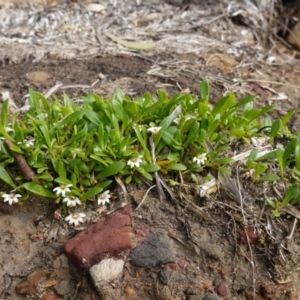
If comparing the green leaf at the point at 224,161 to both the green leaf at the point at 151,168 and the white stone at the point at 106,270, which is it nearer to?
the green leaf at the point at 151,168

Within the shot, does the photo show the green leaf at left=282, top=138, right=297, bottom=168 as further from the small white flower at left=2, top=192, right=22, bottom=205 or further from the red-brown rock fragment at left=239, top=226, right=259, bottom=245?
the small white flower at left=2, top=192, right=22, bottom=205

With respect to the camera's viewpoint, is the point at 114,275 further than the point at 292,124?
No

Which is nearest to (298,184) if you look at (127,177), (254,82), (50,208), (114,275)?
(127,177)

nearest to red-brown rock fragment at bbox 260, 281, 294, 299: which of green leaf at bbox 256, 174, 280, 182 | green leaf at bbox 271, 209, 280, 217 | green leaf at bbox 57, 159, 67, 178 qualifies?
green leaf at bbox 271, 209, 280, 217

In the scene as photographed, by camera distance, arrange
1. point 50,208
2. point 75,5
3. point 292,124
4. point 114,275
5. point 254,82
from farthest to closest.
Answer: point 75,5 < point 254,82 < point 292,124 < point 50,208 < point 114,275

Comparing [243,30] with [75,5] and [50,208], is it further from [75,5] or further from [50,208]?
[50,208]

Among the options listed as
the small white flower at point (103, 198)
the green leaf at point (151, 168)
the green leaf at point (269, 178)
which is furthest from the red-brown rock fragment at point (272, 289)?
the small white flower at point (103, 198)

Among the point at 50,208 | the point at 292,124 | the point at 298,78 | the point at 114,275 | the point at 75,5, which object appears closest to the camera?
the point at 114,275
